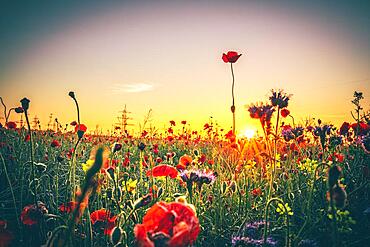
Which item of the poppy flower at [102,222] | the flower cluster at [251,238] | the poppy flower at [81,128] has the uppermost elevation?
the poppy flower at [81,128]

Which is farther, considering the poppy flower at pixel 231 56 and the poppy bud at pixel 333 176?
the poppy flower at pixel 231 56

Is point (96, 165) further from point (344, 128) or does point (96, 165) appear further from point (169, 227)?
point (344, 128)

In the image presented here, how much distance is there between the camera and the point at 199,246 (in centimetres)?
238

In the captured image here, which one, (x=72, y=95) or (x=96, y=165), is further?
(x=72, y=95)

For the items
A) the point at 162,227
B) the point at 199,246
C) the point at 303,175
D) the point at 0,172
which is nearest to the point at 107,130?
the point at 0,172

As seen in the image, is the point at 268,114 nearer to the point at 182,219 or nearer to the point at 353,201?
the point at 353,201

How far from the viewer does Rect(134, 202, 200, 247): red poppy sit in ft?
2.65

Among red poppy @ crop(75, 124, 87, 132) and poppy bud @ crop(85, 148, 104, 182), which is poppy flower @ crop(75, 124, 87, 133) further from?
poppy bud @ crop(85, 148, 104, 182)

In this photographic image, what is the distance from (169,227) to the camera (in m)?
0.92

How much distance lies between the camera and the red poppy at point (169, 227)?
808 mm

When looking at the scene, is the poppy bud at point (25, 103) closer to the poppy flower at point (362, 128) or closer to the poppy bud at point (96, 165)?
the poppy bud at point (96, 165)

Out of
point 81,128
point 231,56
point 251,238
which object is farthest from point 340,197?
point 231,56

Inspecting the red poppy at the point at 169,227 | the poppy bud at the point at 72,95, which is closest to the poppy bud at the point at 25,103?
the poppy bud at the point at 72,95

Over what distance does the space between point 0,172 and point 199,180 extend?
303 cm
